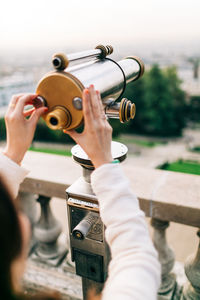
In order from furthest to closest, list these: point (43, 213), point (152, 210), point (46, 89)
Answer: point (43, 213)
point (152, 210)
point (46, 89)

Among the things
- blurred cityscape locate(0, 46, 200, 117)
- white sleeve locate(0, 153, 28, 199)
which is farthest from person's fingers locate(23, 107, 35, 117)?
blurred cityscape locate(0, 46, 200, 117)

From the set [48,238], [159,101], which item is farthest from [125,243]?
[159,101]

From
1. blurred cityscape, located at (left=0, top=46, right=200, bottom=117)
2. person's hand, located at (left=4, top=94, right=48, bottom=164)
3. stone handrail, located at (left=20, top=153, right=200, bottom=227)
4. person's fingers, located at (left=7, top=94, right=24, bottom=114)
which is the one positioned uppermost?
person's fingers, located at (left=7, top=94, right=24, bottom=114)

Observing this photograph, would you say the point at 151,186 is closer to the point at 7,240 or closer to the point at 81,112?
the point at 81,112

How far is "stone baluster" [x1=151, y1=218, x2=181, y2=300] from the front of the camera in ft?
6.15

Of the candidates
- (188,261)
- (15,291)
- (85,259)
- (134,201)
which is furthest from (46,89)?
(188,261)

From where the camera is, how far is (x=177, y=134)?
98.6 feet

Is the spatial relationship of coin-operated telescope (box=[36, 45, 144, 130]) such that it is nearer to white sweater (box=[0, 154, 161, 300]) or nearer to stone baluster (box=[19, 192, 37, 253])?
white sweater (box=[0, 154, 161, 300])

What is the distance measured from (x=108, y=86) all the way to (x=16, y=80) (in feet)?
198

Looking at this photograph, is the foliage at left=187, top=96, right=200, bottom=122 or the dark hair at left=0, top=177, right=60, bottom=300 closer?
the dark hair at left=0, top=177, right=60, bottom=300

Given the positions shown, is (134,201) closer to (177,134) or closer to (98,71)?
(98,71)

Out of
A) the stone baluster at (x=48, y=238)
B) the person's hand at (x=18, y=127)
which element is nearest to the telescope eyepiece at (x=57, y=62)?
the person's hand at (x=18, y=127)

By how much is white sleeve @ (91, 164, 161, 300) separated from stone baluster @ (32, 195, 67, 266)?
139 centimetres

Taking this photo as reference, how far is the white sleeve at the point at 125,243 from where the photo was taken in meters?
0.72
